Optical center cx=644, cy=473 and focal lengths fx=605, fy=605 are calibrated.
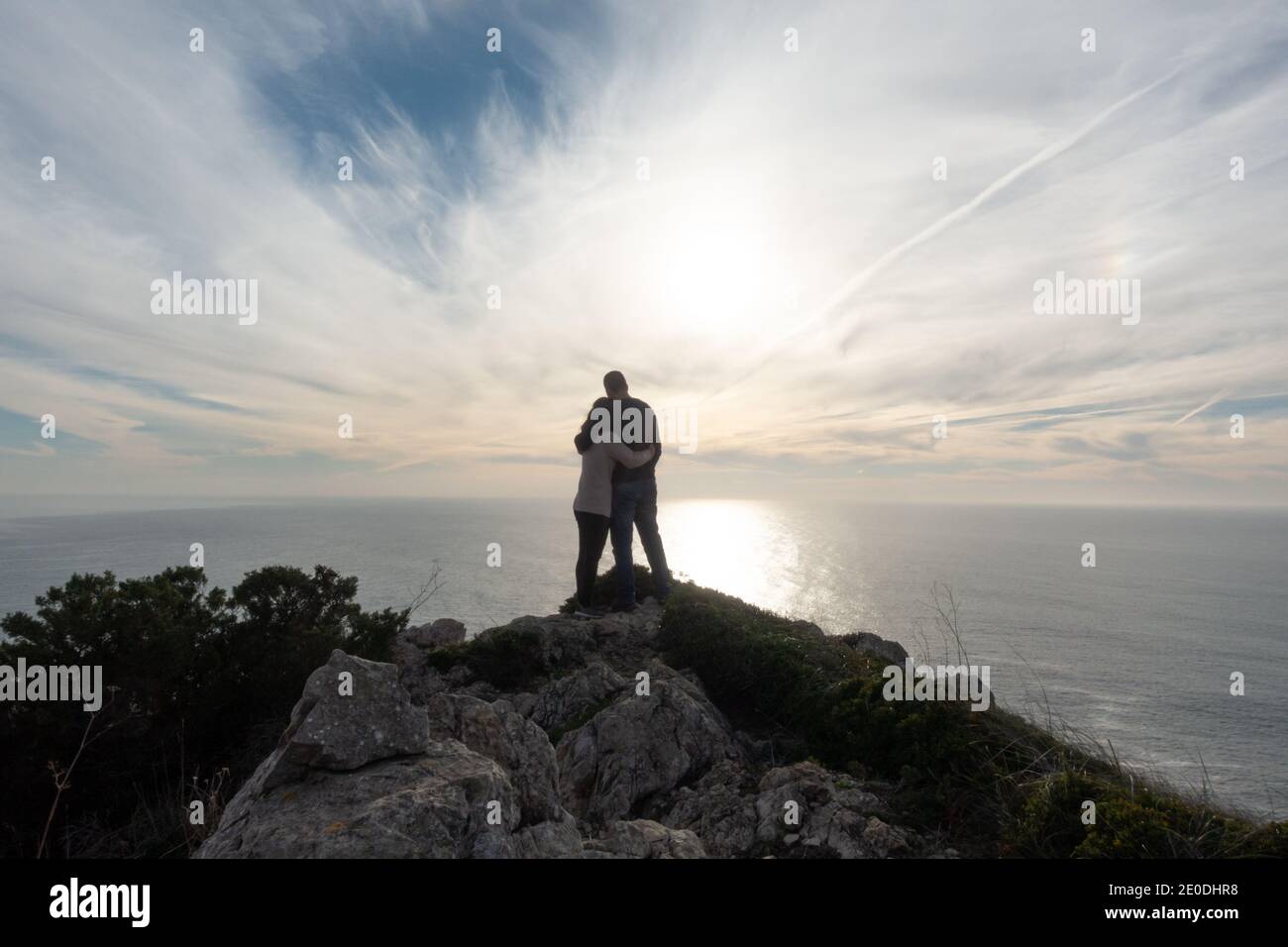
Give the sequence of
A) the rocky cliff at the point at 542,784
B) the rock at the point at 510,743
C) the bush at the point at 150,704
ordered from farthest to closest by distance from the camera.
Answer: the bush at the point at 150,704 < the rock at the point at 510,743 < the rocky cliff at the point at 542,784

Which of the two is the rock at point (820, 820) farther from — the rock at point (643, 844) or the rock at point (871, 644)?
the rock at point (871, 644)

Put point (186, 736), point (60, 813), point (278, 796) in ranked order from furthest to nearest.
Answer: point (186, 736) < point (60, 813) < point (278, 796)

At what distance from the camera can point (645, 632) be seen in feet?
40.8

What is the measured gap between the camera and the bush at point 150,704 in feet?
22.0

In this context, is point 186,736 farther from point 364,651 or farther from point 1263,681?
point 1263,681

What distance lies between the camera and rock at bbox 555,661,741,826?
703cm

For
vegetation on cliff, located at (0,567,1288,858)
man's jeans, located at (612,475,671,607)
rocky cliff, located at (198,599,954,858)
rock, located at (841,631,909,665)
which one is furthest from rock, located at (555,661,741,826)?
rock, located at (841,631,909,665)

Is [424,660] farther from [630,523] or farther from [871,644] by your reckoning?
[871,644]

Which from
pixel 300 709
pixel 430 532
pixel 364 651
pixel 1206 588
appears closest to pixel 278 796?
pixel 300 709

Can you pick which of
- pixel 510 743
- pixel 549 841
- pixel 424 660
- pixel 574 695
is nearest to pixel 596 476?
pixel 574 695

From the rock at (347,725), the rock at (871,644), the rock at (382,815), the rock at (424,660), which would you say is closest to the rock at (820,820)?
the rock at (382,815)

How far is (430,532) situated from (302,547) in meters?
52.8

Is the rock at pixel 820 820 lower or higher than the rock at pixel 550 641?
lower

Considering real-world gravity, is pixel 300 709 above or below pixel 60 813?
above
